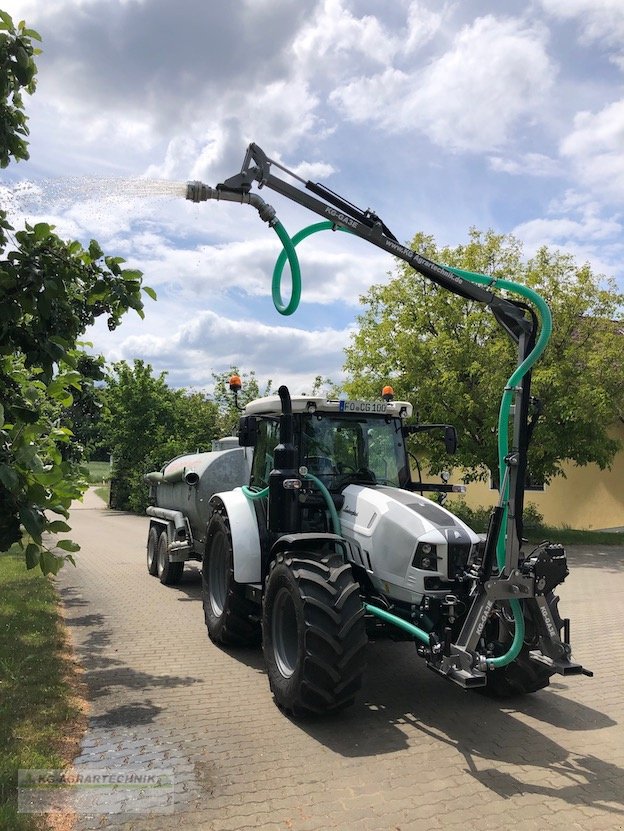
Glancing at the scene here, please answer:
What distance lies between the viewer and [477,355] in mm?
16875

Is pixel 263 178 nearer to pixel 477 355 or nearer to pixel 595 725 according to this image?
pixel 595 725

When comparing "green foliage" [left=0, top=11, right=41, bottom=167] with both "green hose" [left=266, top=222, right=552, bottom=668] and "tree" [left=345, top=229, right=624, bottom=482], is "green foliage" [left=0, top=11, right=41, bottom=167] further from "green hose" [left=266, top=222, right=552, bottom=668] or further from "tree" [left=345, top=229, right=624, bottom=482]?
"tree" [left=345, top=229, right=624, bottom=482]

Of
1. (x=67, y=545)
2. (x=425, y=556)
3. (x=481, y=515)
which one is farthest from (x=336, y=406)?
(x=481, y=515)

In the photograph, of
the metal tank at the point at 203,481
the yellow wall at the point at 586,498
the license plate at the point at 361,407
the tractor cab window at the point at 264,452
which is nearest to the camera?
the license plate at the point at 361,407

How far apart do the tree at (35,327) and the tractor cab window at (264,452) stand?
268 centimetres

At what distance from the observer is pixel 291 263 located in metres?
5.00

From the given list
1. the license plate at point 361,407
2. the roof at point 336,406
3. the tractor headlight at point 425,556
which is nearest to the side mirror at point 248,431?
the roof at point 336,406

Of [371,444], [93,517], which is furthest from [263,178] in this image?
[93,517]

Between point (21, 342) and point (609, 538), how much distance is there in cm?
1808

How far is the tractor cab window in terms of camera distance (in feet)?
23.2

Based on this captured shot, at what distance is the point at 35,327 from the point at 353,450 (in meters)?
3.36

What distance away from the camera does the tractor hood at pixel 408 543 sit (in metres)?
5.19

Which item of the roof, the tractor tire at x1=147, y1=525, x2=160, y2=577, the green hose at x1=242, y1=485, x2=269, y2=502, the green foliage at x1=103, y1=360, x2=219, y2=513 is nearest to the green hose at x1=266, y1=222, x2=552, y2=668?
the roof

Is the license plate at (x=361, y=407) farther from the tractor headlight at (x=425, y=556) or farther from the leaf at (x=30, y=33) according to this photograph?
the leaf at (x=30, y=33)
